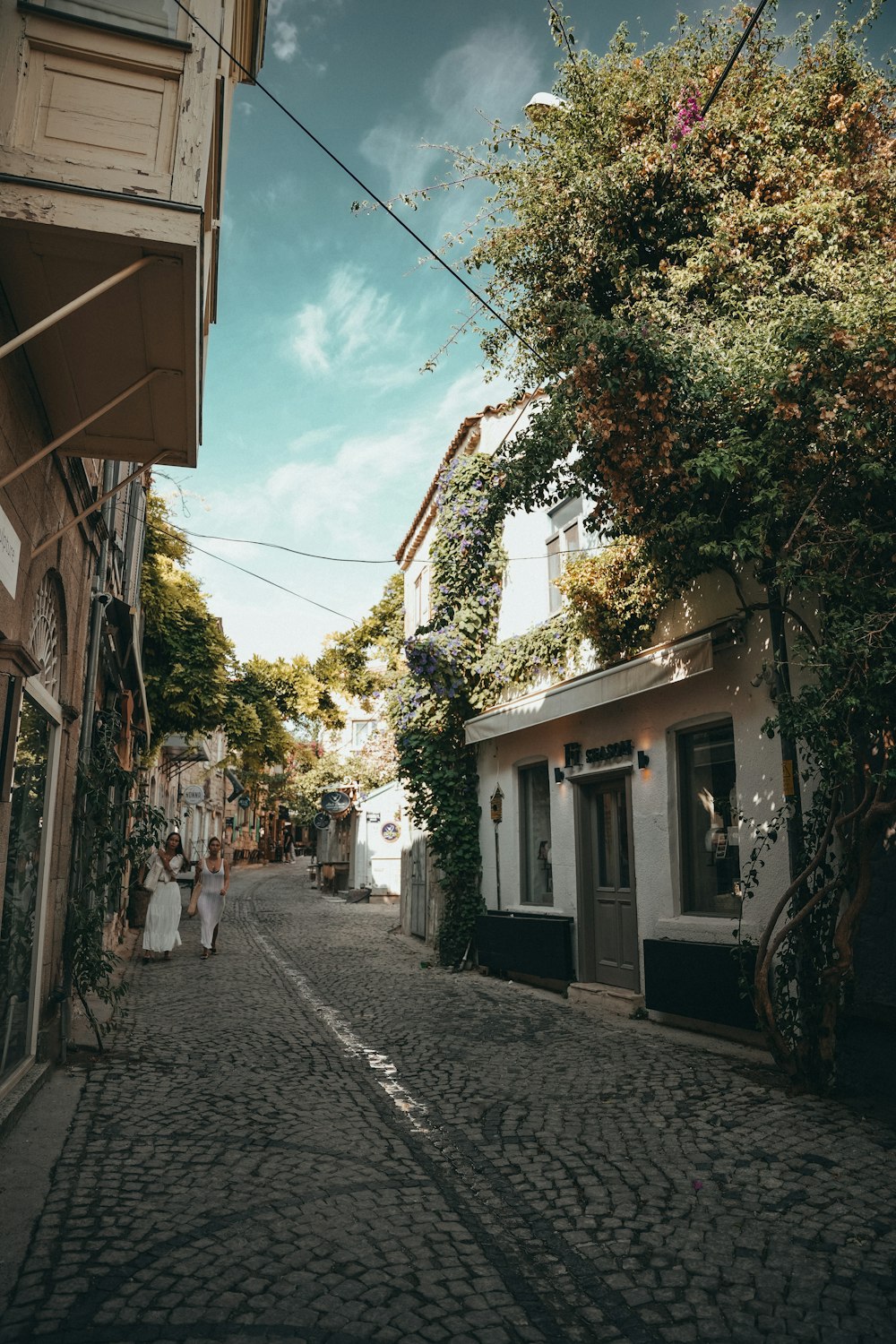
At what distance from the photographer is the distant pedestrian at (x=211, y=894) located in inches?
496

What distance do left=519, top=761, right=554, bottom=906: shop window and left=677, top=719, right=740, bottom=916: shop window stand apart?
9.74 ft

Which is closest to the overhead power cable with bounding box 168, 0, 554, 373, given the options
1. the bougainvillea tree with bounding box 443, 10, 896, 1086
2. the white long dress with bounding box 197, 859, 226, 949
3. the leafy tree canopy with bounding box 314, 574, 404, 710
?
the bougainvillea tree with bounding box 443, 10, 896, 1086

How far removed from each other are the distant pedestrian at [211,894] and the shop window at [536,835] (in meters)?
4.25

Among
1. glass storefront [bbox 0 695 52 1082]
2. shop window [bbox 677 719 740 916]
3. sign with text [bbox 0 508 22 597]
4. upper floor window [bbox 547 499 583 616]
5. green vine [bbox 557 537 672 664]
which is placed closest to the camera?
sign with text [bbox 0 508 22 597]

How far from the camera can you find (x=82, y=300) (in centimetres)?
399

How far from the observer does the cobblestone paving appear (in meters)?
3.05

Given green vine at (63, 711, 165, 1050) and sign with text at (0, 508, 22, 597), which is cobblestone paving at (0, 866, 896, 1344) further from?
sign with text at (0, 508, 22, 597)

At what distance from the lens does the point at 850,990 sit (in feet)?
19.1

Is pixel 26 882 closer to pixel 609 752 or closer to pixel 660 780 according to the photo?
pixel 660 780

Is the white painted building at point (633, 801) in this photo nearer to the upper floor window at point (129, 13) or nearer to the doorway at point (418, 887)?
the doorway at point (418, 887)

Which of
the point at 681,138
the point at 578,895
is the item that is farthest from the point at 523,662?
the point at 681,138

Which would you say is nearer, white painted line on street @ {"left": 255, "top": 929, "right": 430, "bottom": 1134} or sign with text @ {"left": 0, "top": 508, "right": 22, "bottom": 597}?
sign with text @ {"left": 0, "top": 508, "right": 22, "bottom": 597}

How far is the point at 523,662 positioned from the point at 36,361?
7.48 metres

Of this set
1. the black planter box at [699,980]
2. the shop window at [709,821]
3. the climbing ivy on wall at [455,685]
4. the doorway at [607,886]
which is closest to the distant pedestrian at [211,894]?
the climbing ivy on wall at [455,685]
